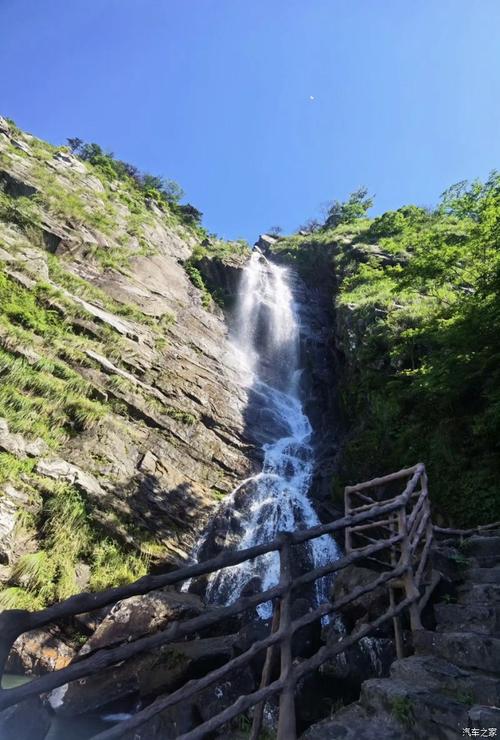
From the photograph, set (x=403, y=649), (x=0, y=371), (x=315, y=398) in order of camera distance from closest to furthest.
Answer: (x=403, y=649) → (x=0, y=371) → (x=315, y=398)

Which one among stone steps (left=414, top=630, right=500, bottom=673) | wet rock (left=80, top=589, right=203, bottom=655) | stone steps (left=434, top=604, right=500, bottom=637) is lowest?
wet rock (left=80, top=589, right=203, bottom=655)

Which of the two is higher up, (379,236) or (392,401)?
(379,236)

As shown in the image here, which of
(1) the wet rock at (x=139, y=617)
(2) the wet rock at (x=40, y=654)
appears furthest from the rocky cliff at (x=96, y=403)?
(1) the wet rock at (x=139, y=617)

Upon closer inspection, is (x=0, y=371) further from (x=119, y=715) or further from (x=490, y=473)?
(x=490, y=473)

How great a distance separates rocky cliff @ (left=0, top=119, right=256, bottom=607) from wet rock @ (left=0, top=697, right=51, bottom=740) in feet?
19.8

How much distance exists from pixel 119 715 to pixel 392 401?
27.6ft

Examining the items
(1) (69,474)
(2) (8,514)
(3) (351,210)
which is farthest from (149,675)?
(3) (351,210)

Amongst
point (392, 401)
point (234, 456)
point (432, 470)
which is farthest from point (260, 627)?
point (234, 456)

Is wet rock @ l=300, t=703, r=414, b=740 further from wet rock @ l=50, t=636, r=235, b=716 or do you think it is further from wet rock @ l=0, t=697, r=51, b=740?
wet rock @ l=50, t=636, r=235, b=716

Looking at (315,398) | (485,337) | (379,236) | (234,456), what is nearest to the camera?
(485,337)

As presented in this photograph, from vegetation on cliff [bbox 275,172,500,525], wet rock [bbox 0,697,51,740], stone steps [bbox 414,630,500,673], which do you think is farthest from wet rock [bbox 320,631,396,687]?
vegetation on cliff [bbox 275,172,500,525]

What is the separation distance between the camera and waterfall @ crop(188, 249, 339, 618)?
9.05 metres

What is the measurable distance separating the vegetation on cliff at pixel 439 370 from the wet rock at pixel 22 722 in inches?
299

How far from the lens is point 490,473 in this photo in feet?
24.8
